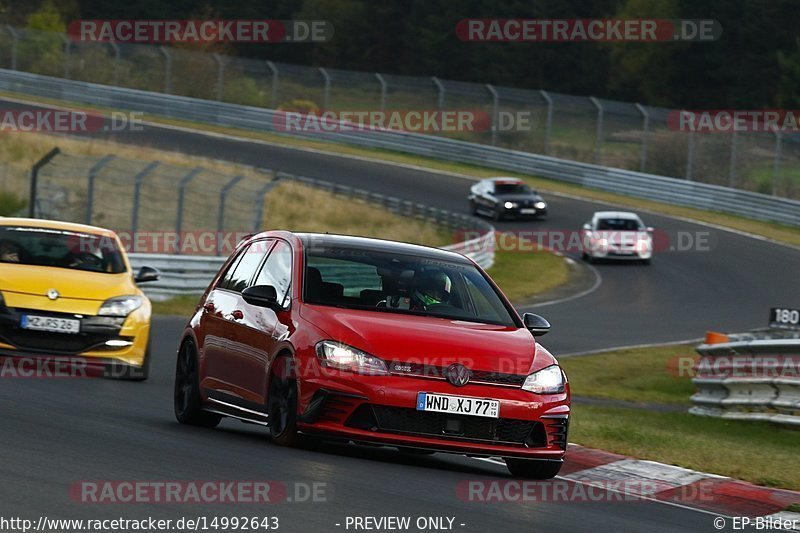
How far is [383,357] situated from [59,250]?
6810mm

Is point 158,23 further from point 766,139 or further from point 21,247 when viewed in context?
point 21,247

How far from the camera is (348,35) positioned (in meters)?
92.3

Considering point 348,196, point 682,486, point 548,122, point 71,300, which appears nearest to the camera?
point 682,486

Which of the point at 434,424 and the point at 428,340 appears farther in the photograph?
the point at 428,340

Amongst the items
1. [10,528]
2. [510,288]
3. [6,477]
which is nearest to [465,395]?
[6,477]

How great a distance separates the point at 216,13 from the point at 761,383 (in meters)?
78.8

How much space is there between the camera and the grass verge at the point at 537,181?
151 ft

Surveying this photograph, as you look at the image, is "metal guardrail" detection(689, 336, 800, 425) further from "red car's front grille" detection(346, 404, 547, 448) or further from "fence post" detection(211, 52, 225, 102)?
"fence post" detection(211, 52, 225, 102)

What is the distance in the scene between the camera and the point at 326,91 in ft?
186

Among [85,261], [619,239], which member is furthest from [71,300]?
[619,239]

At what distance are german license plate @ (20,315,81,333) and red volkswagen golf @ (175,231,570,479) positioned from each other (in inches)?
129

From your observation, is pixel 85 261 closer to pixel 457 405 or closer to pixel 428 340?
pixel 428 340

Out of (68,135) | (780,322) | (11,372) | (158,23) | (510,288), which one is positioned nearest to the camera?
(11,372)

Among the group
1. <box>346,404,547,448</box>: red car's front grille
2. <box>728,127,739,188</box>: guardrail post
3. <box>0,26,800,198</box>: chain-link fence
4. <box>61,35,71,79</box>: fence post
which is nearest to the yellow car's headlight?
<box>346,404,547,448</box>: red car's front grille
